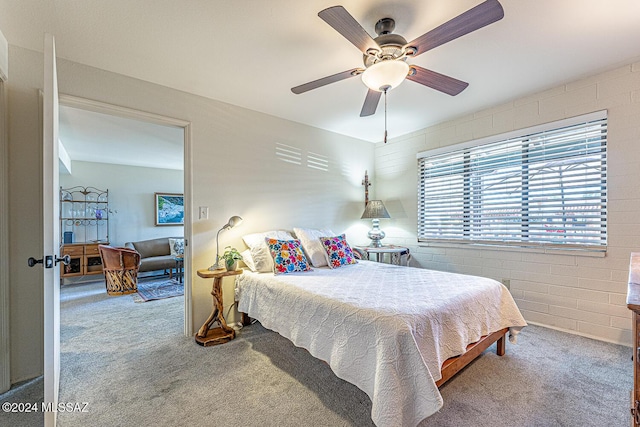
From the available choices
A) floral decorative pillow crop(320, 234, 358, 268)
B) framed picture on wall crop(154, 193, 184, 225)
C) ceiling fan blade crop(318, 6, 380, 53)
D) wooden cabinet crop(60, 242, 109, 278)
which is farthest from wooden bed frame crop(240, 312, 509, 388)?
framed picture on wall crop(154, 193, 184, 225)

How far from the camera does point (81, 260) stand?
200 inches

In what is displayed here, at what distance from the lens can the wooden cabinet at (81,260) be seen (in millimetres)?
4984

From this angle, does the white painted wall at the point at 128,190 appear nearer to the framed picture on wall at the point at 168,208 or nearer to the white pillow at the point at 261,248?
the framed picture on wall at the point at 168,208

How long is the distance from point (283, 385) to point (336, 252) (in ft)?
4.70

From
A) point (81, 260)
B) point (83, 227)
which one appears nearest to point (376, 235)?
point (81, 260)

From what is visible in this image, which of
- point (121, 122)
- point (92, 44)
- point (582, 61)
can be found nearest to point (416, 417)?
point (582, 61)

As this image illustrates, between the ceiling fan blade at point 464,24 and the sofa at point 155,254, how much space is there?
5.45m

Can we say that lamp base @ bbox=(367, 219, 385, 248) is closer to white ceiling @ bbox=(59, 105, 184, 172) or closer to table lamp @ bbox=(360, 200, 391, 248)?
table lamp @ bbox=(360, 200, 391, 248)

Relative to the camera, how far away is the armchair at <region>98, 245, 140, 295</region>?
14.5 feet

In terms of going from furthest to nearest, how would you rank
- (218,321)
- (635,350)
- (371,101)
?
1. (218,321)
2. (371,101)
3. (635,350)

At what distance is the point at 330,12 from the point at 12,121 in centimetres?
240

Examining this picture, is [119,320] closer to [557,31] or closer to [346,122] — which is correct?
[346,122]

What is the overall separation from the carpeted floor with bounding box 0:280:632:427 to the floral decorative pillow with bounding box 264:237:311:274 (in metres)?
0.68

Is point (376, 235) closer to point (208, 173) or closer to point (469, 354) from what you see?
point (469, 354)
